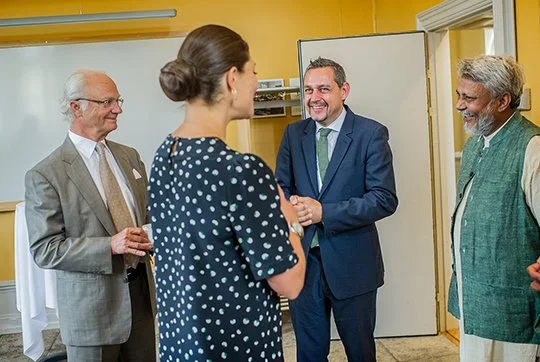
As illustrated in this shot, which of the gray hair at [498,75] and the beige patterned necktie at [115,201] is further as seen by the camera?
the beige patterned necktie at [115,201]

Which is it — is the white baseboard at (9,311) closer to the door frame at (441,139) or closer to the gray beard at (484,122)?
the door frame at (441,139)

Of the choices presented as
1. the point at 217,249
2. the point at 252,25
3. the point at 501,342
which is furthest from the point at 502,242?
the point at 252,25

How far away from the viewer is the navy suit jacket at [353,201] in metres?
2.32

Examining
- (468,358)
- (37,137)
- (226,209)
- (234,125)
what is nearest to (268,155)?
(234,125)

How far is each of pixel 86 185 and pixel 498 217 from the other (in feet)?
4.28

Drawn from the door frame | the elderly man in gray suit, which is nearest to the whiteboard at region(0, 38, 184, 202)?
A: the door frame

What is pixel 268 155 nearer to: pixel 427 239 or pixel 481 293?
pixel 427 239

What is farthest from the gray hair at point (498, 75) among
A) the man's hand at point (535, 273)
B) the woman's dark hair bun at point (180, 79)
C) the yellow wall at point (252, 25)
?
the yellow wall at point (252, 25)

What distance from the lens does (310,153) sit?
247cm

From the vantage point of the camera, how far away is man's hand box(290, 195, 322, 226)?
225 cm

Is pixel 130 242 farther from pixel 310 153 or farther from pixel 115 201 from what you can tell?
pixel 310 153

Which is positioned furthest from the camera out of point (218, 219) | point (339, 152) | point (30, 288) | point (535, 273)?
point (30, 288)

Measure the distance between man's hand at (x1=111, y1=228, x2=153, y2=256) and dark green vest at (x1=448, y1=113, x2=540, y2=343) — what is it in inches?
40.6

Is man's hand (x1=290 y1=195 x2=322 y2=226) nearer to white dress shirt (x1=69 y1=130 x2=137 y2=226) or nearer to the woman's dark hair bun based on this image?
white dress shirt (x1=69 y1=130 x2=137 y2=226)
